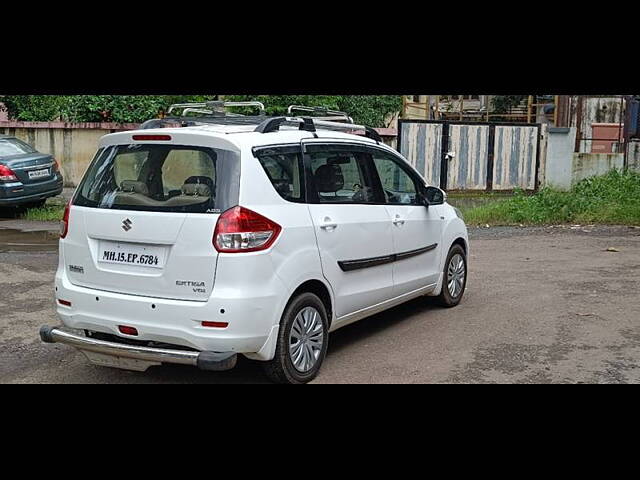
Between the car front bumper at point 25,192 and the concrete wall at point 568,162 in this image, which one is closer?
the car front bumper at point 25,192

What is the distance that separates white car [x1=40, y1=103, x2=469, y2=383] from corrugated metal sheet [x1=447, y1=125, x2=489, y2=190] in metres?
11.1

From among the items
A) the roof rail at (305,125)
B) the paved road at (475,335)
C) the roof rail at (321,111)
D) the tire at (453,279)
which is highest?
the roof rail at (321,111)

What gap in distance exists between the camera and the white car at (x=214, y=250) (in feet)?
16.2

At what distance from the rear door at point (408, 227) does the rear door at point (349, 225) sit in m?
0.17

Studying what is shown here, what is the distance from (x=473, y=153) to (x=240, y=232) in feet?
42.1

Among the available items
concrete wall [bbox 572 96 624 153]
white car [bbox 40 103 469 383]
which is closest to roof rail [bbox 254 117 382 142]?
white car [bbox 40 103 469 383]

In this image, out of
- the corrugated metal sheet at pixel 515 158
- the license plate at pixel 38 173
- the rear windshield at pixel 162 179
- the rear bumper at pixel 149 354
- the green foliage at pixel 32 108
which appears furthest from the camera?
the green foliage at pixel 32 108

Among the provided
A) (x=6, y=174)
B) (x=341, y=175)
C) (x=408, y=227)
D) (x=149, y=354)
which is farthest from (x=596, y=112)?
(x=149, y=354)

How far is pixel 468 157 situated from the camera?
17.0m

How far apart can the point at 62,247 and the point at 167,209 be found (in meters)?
0.99

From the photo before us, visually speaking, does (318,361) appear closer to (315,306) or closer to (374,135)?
(315,306)

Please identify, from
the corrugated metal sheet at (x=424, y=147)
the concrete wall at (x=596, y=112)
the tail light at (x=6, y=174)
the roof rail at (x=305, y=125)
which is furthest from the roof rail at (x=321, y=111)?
the concrete wall at (x=596, y=112)

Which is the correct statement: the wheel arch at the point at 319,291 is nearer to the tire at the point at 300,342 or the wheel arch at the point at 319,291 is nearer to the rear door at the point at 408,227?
the tire at the point at 300,342

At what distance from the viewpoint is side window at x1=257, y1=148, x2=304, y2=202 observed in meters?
5.40
